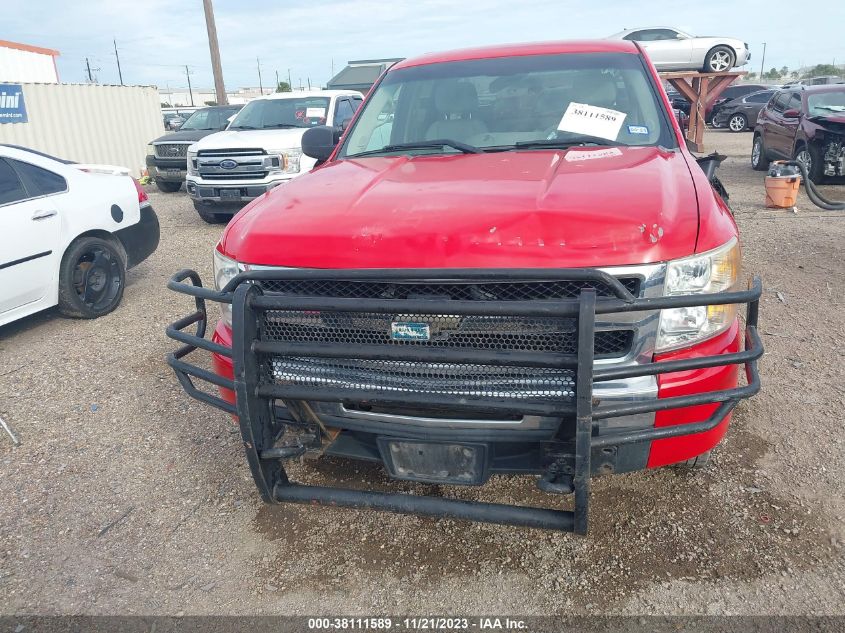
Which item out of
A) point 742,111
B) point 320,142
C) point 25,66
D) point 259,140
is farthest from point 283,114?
point 25,66

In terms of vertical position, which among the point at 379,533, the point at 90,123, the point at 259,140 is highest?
the point at 90,123

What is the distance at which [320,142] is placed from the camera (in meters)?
4.10

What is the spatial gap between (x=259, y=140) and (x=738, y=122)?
65.9 feet

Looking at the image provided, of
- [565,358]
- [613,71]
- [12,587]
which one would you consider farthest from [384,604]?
[613,71]

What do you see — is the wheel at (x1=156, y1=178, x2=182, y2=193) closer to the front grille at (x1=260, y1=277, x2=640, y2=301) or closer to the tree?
the front grille at (x1=260, y1=277, x2=640, y2=301)

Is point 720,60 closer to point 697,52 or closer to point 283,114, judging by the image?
point 697,52

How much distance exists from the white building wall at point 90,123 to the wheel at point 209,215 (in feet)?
23.2

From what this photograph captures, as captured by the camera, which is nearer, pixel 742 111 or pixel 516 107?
pixel 516 107

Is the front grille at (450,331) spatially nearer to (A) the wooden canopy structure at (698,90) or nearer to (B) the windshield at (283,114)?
(B) the windshield at (283,114)

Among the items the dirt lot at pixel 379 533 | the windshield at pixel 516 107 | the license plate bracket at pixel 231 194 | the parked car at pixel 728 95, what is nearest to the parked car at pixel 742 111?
the parked car at pixel 728 95

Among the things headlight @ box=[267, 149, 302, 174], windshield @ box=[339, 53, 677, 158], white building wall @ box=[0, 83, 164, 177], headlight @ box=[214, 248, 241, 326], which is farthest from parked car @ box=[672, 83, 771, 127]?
headlight @ box=[214, 248, 241, 326]

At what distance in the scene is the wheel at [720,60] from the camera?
50.8 feet

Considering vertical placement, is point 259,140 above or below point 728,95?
above

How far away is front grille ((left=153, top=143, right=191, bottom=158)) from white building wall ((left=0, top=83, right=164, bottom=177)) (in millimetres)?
3642
